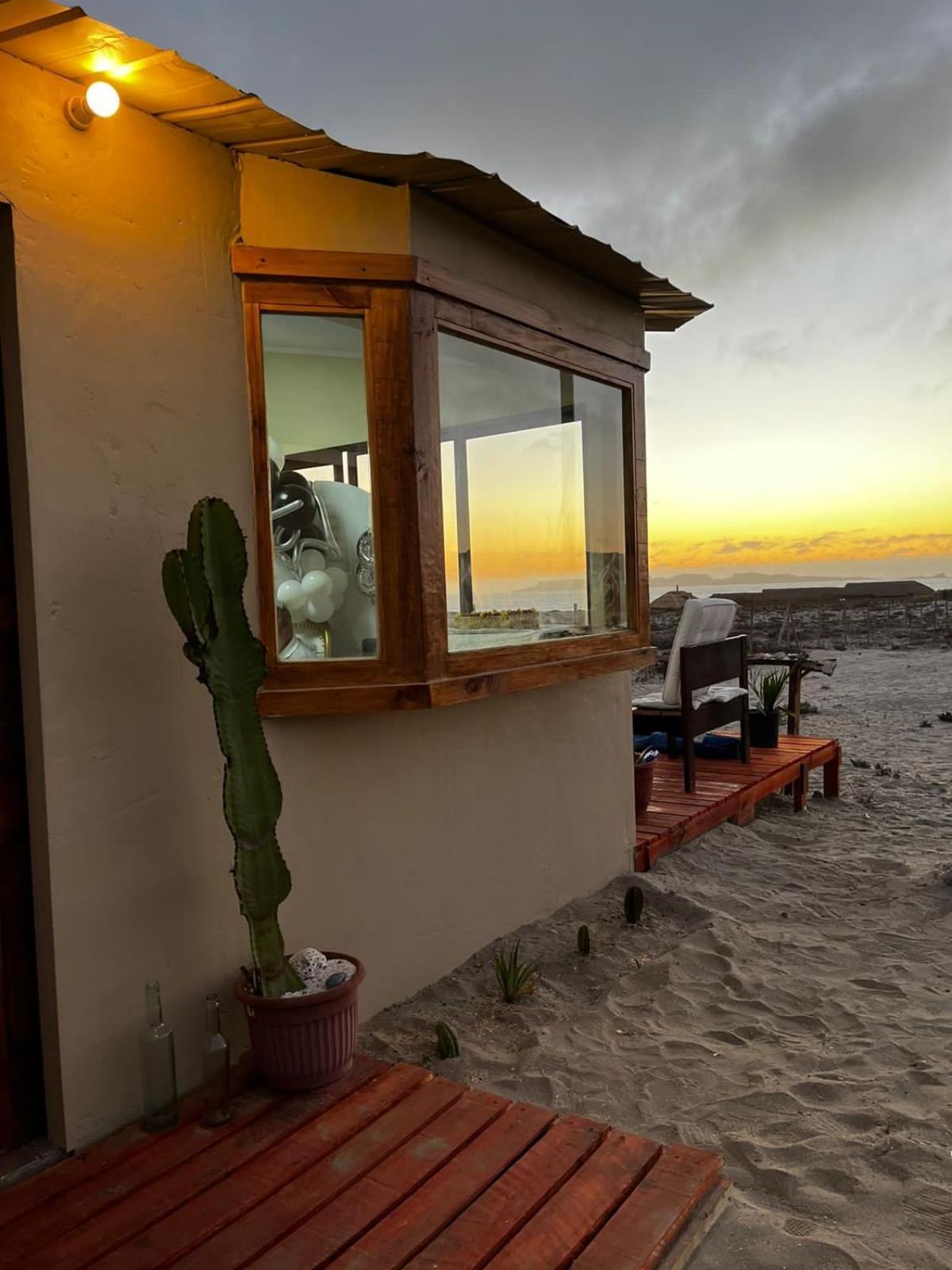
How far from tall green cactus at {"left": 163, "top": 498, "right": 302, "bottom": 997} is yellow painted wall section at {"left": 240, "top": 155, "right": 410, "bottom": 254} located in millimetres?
1020

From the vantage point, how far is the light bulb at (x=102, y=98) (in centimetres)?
207

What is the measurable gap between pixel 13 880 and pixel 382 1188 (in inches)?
45.6

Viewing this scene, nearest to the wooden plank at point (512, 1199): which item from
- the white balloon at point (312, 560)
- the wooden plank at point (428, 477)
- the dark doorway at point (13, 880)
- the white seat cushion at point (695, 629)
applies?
the dark doorway at point (13, 880)

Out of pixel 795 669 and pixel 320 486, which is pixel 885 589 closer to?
pixel 795 669

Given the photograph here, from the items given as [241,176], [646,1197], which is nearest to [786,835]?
[646,1197]

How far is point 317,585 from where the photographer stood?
285cm

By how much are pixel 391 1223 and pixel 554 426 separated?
117 inches

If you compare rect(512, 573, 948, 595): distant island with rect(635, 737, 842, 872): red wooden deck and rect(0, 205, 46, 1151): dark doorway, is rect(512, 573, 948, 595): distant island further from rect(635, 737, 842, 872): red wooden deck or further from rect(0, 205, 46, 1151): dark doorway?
rect(0, 205, 46, 1151): dark doorway

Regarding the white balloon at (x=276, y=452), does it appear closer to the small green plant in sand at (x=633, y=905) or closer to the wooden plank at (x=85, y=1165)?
the wooden plank at (x=85, y=1165)

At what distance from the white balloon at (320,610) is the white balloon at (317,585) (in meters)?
0.02

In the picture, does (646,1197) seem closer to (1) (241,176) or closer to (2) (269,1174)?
(2) (269,1174)

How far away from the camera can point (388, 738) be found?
3037mm

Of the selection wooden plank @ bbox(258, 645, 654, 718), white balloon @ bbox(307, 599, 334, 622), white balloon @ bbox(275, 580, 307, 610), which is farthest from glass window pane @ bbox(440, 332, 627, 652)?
white balloon @ bbox(275, 580, 307, 610)

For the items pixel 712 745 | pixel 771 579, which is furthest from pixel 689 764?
pixel 771 579
